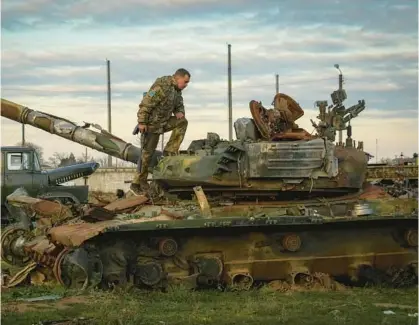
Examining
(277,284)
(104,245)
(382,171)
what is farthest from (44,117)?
(382,171)

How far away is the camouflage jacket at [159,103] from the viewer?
12.6 meters

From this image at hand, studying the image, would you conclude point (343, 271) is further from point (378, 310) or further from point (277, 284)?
point (378, 310)

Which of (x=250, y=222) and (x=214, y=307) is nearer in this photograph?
(x=214, y=307)

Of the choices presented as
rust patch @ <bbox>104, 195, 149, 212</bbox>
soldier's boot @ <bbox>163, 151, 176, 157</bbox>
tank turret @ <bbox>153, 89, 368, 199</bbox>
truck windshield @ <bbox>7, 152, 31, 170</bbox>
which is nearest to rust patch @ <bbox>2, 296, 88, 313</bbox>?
rust patch @ <bbox>104, 195, 149, 212</bbox>

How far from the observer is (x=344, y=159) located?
12.7 meters

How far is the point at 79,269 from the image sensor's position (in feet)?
36.7

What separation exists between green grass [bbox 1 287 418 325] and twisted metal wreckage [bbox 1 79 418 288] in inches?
21.4

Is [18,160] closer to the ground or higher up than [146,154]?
closer to the ground

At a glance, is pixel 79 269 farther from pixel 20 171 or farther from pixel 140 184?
pixel 20 171

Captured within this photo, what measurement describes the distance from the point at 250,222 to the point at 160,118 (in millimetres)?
2527

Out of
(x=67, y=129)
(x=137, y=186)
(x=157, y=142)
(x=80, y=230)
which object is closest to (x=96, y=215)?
(x=80, y=230)

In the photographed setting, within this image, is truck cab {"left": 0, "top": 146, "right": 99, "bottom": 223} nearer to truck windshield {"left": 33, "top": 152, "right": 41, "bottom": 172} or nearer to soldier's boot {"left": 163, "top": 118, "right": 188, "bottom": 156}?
truck windshield {"left": 33, "top": 152, "right": 41, "bottom": 172}

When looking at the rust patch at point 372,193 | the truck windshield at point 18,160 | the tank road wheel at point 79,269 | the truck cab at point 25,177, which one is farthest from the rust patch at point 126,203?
the truck windshield at point 18,160

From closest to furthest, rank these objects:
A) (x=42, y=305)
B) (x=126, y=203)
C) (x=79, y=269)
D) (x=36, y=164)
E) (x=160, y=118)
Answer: (x=42, y=305)
(x=79, y=269)
(x=126, y=203)
(x=160, y=118)
(x=36, y=164)
